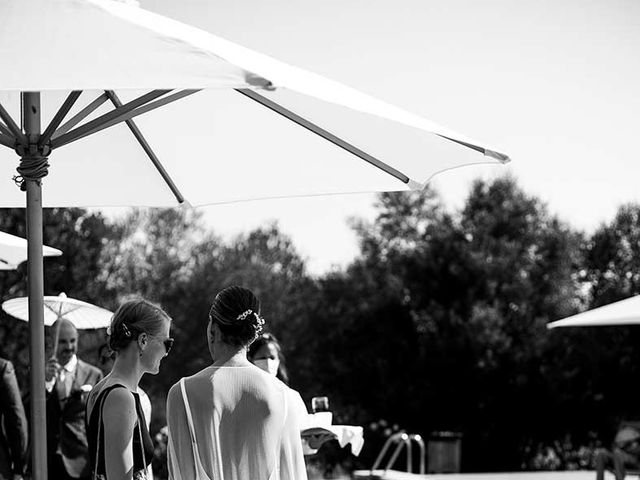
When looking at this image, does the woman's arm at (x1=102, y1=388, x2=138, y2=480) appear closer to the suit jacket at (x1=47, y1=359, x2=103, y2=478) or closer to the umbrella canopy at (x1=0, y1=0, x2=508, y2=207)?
the umbrella canopy at (x1=0, y1=0, x2=508, y2=207)

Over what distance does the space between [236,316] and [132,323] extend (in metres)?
0.37

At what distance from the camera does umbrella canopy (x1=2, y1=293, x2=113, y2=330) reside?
28.4 feet

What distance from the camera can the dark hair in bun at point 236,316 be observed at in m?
3.72

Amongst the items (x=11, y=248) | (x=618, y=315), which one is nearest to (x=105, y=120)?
(x=11, y=248)

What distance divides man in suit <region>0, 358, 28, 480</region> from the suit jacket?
1.65ft

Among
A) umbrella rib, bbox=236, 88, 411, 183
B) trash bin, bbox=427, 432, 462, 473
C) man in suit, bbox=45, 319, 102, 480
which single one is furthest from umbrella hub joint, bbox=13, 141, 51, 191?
trash bin, bbox=427, 432, 462, 473

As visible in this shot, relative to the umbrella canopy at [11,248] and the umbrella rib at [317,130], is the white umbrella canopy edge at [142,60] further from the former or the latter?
Result: the umbrella canopy at [11,248]

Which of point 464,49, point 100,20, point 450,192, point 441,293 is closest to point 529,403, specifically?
point 441,293

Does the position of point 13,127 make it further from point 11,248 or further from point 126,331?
point 11,248

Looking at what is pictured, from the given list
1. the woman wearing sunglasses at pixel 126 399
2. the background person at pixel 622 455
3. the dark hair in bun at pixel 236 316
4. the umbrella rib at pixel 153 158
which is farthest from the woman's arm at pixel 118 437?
the background person at pixel 622 455

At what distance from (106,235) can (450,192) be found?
11.8 meters

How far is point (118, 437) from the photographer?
3.55 metres

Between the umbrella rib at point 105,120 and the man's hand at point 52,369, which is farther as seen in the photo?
the man's hand at point 52,369

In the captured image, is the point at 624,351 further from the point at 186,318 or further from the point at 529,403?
the point at 186,318
